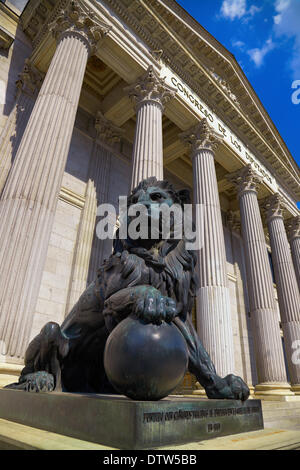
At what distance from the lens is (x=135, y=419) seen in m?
1.52

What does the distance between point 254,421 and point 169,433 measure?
1147 millimetres

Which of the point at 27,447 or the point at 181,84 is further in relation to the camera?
the point at 181,84

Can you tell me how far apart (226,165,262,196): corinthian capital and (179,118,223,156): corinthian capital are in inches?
123

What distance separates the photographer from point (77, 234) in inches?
453

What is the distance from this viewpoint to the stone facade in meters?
6.90

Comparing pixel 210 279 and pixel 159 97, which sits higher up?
pixel 159 97

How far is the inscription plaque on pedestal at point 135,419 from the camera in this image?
1.55 metres

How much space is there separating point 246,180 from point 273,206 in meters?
3.58

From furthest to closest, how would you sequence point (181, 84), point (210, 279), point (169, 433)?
1. point (181, 84)
2. point (210, 279)
3. point (169, 433)

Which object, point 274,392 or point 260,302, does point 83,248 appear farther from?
point 274,392

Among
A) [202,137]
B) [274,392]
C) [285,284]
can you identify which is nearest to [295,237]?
[285,284]

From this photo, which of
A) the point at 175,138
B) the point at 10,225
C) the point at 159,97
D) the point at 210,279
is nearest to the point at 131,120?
the point at 175,138
